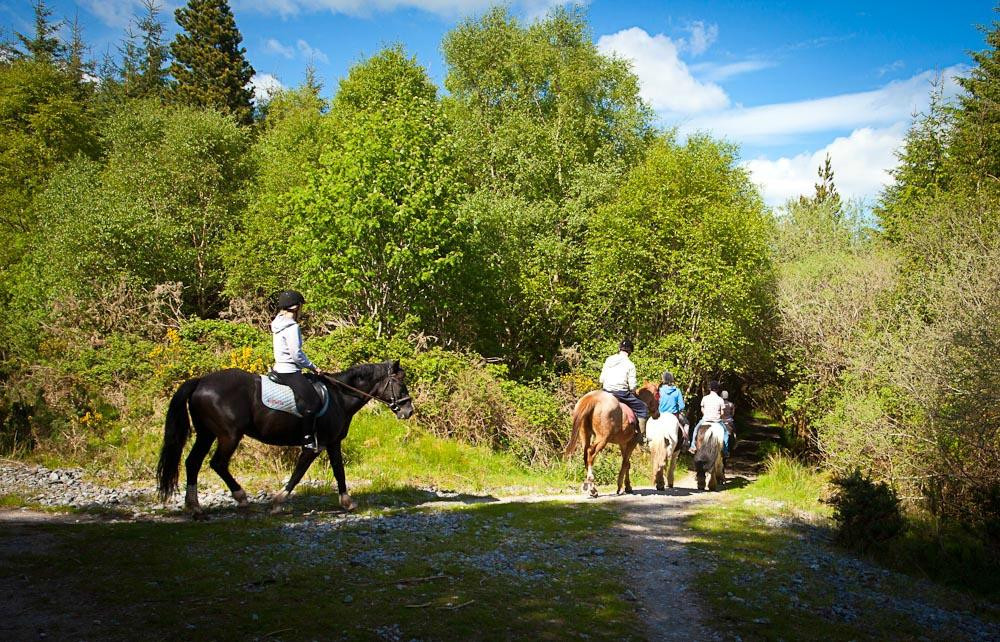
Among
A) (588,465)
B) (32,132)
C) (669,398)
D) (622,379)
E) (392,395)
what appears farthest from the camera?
(32,132)

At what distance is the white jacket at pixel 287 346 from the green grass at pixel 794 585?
7.11 metres

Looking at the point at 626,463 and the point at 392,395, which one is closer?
the point at 392,395

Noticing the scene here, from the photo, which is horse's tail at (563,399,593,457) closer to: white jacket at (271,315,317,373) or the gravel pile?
the gravel pile

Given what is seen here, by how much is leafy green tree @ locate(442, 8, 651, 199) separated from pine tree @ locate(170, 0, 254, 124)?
2371cm

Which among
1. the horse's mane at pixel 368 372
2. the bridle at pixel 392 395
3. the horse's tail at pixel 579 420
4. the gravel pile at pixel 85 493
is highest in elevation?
the horse's mane at pixel 368 372

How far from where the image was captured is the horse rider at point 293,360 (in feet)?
36.3

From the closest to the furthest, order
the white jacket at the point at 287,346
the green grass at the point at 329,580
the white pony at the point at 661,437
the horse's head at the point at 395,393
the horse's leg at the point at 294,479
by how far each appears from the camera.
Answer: the green grass at the point at 329,580
the white jacket at the point at 287,346
the horse's leg at the point at 294,479
the horse's head at the point at 395,393
the white pony at the point at 661,437

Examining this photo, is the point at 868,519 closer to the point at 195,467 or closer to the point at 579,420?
the point at 579,420

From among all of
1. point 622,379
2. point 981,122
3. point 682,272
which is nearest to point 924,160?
point 981,122

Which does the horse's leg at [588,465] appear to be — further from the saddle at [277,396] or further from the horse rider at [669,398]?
the saddle at [277,396]


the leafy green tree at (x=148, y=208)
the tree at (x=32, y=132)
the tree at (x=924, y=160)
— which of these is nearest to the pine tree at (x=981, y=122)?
the tree at (x=924, y=160)

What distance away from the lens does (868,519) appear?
39.9ft

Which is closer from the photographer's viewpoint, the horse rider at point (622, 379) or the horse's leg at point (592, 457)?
the horse's leg at point (592, 457)

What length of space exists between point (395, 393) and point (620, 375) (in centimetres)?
554
